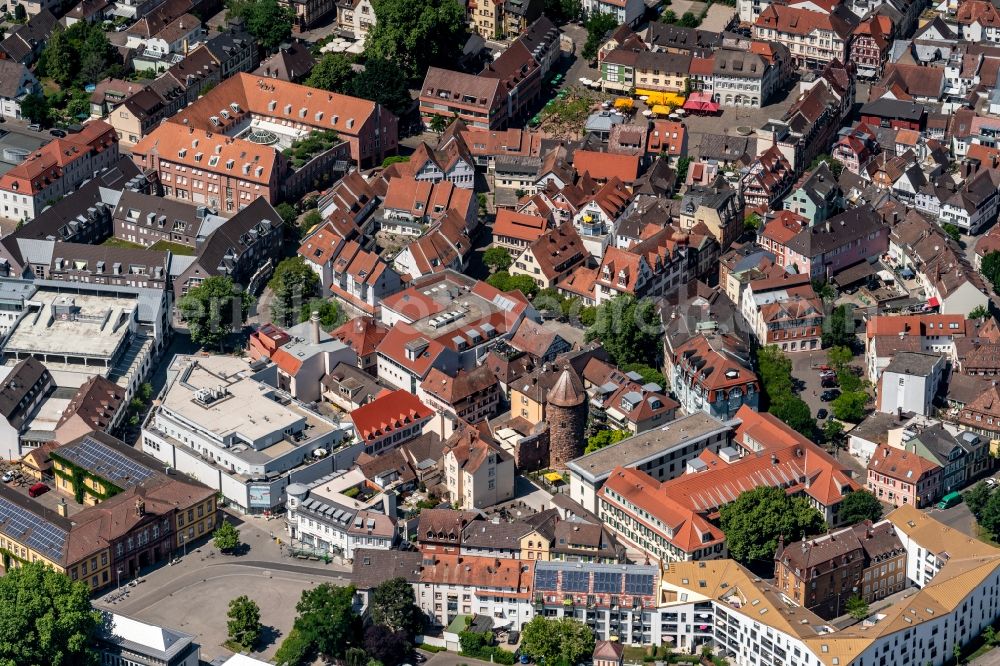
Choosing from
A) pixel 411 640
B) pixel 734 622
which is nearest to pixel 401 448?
pixel 411 640

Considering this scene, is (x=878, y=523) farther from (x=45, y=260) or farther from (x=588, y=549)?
(x=45, y=260)

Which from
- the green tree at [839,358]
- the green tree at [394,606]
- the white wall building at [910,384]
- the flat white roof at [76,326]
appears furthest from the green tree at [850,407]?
the flat white roof at [76,326]

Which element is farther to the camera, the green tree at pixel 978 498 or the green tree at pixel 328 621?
the green tree at pixel 978 498

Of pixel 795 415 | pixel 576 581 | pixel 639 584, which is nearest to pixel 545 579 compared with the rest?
pixel 576 581

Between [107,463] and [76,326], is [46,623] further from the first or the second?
[76,326]

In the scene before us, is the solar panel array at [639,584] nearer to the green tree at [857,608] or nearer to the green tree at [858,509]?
the green tree at [857,608]

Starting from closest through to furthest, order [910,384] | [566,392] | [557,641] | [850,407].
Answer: [557,641] < [566,392] < [910,384] < [850,407]

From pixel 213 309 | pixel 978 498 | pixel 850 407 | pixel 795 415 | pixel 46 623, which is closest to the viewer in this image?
pixel 46 623
